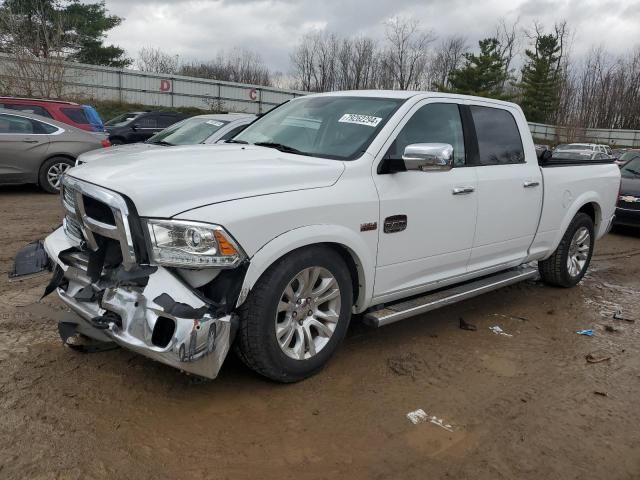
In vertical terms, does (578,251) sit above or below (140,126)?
below

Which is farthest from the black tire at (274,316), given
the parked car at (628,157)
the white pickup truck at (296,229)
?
the parked car at (628,157)

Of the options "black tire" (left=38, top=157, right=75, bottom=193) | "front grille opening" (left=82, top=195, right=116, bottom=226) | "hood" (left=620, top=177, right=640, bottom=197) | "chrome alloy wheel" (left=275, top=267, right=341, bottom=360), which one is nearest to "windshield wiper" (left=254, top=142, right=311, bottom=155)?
"chrome alloy wheel" (left=275, top=267, right=341, bottom=360)

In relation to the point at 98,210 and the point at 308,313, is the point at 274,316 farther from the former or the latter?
the point at 98,210

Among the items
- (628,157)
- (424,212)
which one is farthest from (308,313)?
(628,157)

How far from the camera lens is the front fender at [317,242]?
301 cm

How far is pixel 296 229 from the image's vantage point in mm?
3199

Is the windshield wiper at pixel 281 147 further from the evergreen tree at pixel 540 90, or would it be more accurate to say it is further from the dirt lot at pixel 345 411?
the evergreen tree at pixel 540 90

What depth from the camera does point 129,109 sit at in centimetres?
3164

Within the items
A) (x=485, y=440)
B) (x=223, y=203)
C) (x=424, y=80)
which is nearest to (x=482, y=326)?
(x=485, y=440)

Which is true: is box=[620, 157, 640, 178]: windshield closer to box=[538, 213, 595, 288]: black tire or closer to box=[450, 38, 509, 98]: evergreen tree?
box=[538, 213, 595, 288]: black tire

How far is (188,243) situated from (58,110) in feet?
33.6

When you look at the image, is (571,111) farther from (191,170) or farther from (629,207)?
(191,170)

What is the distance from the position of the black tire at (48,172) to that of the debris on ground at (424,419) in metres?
8.86

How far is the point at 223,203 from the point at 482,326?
2.85m
